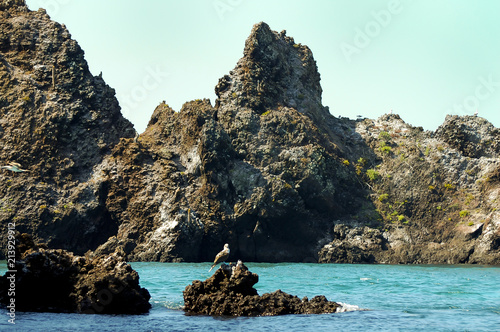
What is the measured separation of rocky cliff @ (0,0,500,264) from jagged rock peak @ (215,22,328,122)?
0.26m

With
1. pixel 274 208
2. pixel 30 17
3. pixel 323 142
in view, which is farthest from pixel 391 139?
pixel 30 17

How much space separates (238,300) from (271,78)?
59071 millimetres

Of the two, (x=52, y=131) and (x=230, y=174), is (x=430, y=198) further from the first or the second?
(x=52, y=131)

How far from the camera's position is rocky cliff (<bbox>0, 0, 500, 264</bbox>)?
60.4 m

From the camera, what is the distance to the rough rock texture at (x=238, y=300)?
19.8 metres

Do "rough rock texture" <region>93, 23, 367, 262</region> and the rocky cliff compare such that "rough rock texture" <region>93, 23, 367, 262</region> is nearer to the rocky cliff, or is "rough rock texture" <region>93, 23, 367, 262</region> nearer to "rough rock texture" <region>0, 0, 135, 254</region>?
the rocky cliff

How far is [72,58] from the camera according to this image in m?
70.9

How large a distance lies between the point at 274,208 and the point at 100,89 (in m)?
29.9

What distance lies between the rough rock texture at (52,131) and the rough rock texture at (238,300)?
42939mm

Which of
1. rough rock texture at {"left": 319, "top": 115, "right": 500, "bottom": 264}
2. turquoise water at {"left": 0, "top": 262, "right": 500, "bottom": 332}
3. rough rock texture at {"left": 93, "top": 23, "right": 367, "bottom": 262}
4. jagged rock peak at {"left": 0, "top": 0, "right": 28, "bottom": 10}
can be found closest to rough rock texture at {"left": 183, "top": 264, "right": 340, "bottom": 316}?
turquoise water at {"left": 0, "top": 262, "right": 500, "bottom": 332}

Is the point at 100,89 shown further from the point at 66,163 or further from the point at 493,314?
the point at 493,314

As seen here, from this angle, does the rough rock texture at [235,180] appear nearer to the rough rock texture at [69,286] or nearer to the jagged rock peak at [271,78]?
the jagged rock peak at [271,78]

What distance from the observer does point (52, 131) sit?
6544cm

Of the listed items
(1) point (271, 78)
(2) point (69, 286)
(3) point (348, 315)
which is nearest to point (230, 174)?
(1) point (271, 78)
